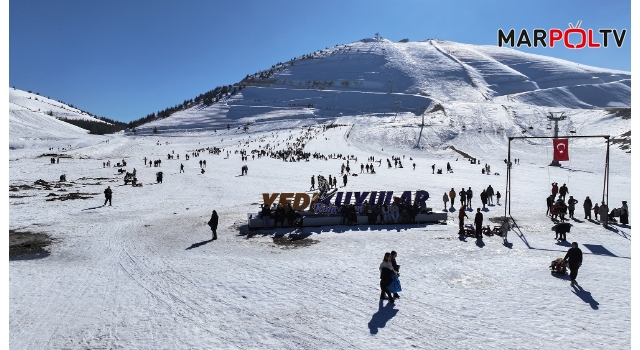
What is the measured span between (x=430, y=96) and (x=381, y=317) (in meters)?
136

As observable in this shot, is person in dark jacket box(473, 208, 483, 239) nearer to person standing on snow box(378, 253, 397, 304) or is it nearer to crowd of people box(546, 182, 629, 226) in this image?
crowd of people box(546, 182, 629, 226)

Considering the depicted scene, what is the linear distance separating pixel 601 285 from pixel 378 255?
20.0ft

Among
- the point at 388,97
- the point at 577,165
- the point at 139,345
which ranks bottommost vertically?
the point at 139,345

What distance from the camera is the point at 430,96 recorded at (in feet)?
440

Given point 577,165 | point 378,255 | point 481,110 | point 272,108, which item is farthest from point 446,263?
point 272,108

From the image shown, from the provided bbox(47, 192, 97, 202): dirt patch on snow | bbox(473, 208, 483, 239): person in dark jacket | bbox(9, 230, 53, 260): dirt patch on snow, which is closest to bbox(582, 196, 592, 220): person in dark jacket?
bbox(473, 208, 483, 239): person in dark jacket

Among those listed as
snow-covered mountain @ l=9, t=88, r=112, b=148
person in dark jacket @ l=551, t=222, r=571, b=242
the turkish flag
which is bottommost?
person in dark jacket @ l=551, t=222, r=571, b=242

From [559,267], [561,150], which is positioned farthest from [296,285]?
[561,150]

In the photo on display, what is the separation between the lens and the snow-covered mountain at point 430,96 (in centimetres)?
8188

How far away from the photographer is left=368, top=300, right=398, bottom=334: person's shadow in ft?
25.0

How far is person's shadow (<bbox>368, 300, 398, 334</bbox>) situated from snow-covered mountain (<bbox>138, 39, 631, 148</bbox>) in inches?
2509

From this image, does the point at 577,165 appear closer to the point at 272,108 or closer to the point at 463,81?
the point at 272,108

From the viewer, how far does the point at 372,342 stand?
7.07 meters

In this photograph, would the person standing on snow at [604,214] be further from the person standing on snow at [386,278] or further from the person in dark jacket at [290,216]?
the person in dark jacket at [290,216]
